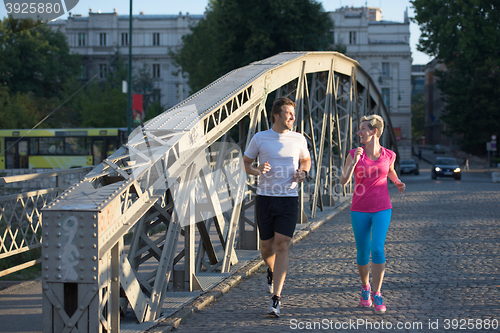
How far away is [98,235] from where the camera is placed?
3975 millimetres

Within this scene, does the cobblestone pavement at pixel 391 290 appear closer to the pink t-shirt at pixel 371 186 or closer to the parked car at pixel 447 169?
the pink t-shirt at pixel 371 186

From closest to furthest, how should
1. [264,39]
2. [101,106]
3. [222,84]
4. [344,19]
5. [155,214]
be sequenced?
1. [155,214]
2. [222,84]
3. [264,39]
4. [101,106]
5. [344,19]

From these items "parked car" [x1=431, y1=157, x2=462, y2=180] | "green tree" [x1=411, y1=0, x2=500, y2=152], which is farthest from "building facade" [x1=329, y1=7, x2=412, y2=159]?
"parked car" [x1=431, y1=157, x2=462, y2=180]

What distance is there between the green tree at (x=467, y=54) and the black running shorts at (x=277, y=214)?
44284 millimetres

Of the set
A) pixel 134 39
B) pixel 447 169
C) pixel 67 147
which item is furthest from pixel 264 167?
pixel 134 39

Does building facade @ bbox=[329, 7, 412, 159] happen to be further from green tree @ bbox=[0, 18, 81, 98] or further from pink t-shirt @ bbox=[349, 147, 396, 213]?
pink t-shirt @ bbox=[349, 147, 396, 213]

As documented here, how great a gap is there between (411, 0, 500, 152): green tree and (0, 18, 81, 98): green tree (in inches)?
1414

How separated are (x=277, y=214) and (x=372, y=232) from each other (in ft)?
2.88

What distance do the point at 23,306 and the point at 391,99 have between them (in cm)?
7527

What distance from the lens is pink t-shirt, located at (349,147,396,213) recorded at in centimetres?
537

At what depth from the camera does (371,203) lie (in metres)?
5.37

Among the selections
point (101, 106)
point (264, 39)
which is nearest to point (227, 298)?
point (264, 39)

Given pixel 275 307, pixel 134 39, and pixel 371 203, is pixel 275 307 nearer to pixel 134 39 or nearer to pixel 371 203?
pixel 371 203

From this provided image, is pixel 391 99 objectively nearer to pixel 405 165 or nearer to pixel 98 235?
pixel 405 165
